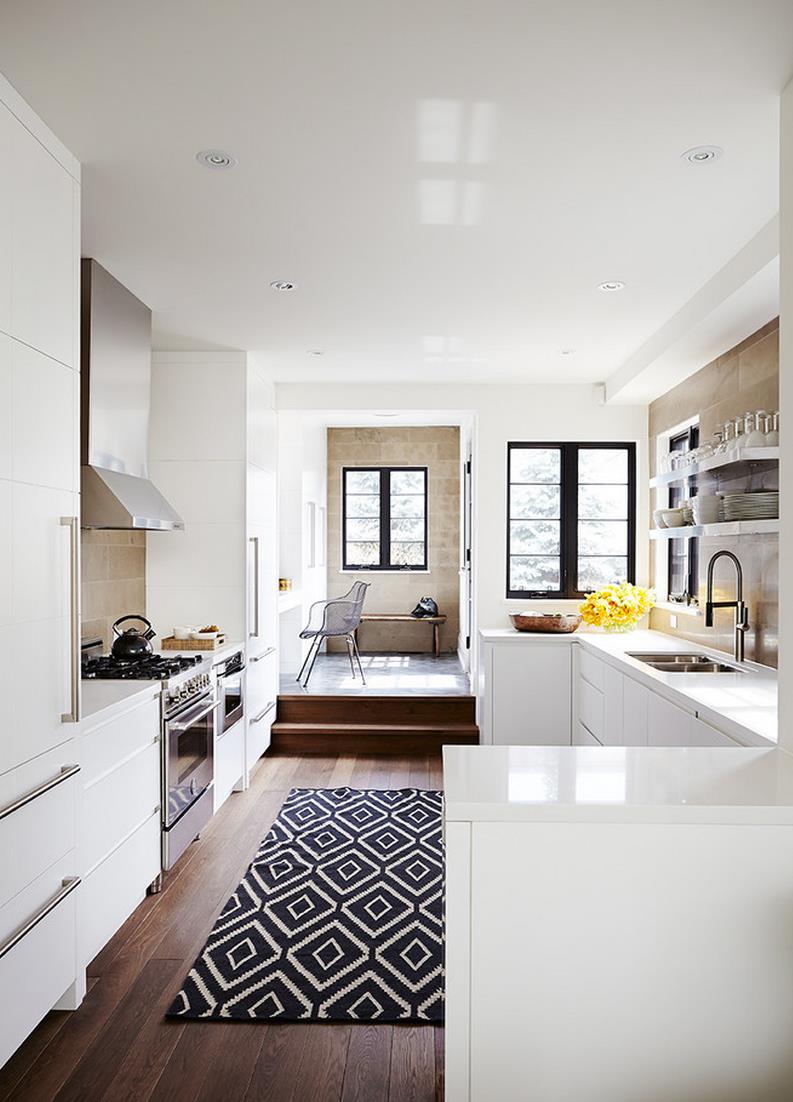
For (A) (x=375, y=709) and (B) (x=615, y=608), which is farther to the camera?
(A) (x=375, y=709)

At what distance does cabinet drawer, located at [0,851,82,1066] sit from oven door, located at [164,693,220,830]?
37.5 inches

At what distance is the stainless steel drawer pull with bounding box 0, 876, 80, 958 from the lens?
208 cm

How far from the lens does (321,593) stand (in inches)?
361

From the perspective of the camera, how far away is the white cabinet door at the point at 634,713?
3596 mm

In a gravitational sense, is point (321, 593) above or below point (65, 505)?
below

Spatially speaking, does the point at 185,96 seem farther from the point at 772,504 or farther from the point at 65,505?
the point at 772,504

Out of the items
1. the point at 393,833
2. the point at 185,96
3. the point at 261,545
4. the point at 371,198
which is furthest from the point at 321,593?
the point at 185,96

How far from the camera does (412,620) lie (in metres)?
9.09

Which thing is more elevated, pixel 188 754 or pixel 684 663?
pixel 684 663

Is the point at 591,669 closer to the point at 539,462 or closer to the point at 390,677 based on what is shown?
the point at 539,462

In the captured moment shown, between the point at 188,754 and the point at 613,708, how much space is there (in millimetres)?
2082

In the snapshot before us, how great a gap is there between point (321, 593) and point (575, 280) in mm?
5968

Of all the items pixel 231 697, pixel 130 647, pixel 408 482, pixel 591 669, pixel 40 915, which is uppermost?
pixel 408 482

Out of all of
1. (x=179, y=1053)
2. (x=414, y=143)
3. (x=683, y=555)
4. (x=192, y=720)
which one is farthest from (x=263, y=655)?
(x=414, y=143)
